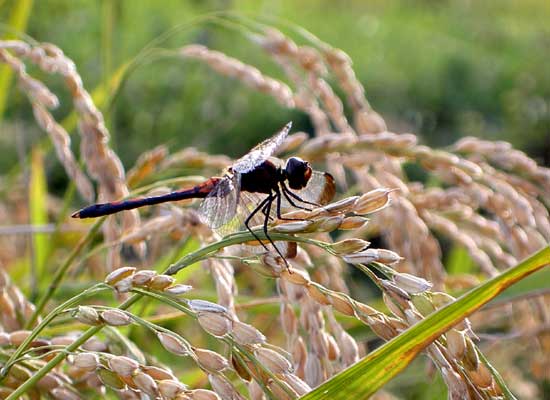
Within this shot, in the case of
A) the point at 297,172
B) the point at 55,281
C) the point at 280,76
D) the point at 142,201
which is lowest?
the point at 280,76

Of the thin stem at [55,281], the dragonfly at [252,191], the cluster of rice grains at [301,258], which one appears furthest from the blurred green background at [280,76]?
the dragonfly at [252,191]

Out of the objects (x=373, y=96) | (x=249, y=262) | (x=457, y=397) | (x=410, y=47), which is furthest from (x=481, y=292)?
(x=410, y=47)

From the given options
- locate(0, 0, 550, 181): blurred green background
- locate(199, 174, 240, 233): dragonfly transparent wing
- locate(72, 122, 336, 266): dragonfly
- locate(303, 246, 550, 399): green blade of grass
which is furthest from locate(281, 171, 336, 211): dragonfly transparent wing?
locate(0, 0, 550, 181): blurred green background

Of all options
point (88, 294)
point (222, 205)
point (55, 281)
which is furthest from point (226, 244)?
Answer: point (55, 281)

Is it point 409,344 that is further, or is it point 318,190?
point 318,190

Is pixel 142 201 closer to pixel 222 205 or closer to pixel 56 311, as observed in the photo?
pixel 222 205

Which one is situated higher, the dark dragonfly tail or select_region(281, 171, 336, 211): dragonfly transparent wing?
select_region(281, 171, 336, 211): dragonfly transparent wing

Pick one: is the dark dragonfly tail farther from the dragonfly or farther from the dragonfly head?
the dragonfly head
